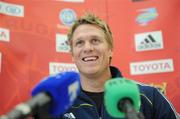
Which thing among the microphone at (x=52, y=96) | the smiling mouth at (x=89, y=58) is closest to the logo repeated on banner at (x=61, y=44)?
the smiling mouth at (x=89, y=58)

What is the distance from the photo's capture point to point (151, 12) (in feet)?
8.30

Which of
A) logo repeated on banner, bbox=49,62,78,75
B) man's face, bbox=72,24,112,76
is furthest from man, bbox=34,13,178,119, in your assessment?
logo repeated on banner, bbox=49,62,78,75

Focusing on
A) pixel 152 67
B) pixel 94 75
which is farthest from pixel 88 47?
pixel 152 67

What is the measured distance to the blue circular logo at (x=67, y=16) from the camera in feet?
8.32

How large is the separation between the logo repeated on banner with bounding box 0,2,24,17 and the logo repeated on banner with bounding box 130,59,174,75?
0.85 meters

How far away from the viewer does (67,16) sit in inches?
100

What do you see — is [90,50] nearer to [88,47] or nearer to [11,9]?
[88,47]

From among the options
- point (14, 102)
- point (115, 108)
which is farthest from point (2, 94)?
point (115, 108)

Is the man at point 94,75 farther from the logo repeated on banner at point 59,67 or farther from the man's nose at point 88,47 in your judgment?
the logo repeated on banner at point 59,67

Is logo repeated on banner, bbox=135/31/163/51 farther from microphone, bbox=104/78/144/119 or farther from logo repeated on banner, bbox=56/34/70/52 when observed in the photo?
microphone, bbox=104/78/144/119

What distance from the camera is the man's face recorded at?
5.46ft

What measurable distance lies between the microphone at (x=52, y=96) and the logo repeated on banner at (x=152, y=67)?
5.11ft

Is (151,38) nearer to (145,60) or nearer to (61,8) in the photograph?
(145,60)

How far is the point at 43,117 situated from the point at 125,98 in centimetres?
21
